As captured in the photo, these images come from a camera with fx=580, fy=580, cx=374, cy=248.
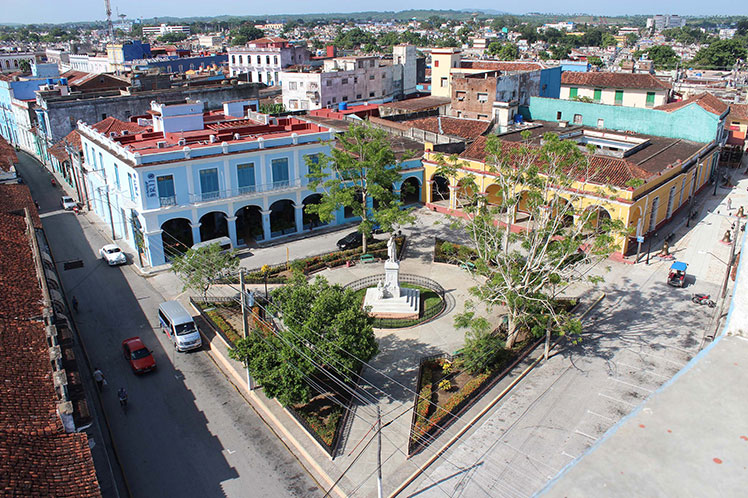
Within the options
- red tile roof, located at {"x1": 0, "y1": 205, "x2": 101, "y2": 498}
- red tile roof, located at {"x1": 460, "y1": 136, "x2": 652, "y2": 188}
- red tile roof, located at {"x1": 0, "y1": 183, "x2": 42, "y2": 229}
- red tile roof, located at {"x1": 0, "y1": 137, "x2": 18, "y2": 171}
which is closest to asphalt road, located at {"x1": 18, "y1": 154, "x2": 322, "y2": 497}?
red tile roof, located at {"x1": 0, "y1": 205, "x2": 101, "y2": 498}

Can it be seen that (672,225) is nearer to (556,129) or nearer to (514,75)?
(556,129)

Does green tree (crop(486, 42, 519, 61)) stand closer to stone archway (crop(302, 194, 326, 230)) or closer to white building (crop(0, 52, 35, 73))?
white building (crop(0, 52, 35, 73))

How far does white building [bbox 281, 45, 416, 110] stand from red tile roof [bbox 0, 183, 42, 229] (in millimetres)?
41416

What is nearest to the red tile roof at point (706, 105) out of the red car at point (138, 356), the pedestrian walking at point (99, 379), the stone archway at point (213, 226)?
the stone archway at point (213, 226)

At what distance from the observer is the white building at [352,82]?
76438 mm

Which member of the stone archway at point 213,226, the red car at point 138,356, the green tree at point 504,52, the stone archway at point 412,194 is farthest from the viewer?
the green tree at point 504,52

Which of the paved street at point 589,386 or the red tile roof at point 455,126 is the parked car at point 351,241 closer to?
the paved street at point 589,386

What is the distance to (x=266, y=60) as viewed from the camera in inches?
4272

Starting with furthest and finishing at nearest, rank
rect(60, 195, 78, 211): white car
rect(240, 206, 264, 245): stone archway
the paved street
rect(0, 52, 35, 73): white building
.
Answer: rect(0, 52, 35, 73): white building, rect(60, 195, 78, 211): white car, rect(240, 206, 264, 245): stone archway, the paved street

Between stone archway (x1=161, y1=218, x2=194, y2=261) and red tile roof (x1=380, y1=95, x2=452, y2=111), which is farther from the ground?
red tile roof (x1=380, y1=95, x2=452, y2=111)

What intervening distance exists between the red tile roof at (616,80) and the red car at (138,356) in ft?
189

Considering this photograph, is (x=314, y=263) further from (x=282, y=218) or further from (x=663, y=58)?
(x=663, y=58)

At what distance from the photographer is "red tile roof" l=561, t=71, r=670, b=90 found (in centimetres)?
6256

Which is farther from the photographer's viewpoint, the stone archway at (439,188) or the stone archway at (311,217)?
the stone archway at (439,188)
